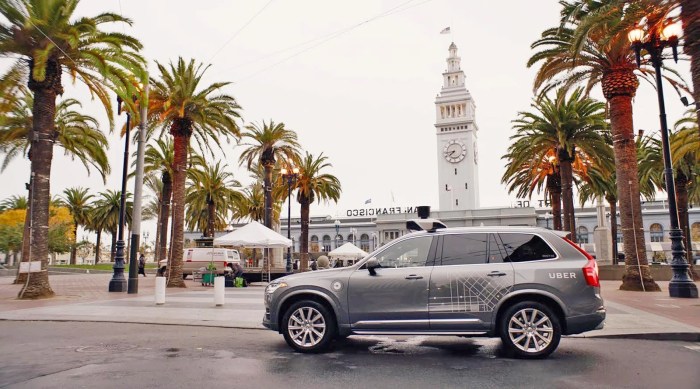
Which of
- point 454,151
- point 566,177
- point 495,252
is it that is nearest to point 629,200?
point 566,177

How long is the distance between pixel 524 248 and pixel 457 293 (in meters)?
1.19

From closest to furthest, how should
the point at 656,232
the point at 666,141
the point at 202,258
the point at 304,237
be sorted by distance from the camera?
1. the point at 666,141
2. the point at 202,258
3. the point at 304,237
4. the point at 656,232

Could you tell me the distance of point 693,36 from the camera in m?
10.4

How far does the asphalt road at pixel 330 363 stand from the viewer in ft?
17.9

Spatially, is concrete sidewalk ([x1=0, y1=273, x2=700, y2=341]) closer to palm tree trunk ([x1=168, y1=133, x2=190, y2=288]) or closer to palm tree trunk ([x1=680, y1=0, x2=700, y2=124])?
palm tree trunk ([x1=680, y1=0, x2=700, y2=124])

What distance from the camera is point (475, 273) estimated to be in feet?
22.4

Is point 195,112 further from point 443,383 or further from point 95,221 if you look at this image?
point 95,221

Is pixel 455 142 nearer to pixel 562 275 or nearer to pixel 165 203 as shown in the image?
pixel 165 203

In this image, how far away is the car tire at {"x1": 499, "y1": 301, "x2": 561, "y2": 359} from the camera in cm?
655

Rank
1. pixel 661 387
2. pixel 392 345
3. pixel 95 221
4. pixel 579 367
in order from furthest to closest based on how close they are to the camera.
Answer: pixel 95 221
pixel 392 345
pixel 579 367
pixel 661 387

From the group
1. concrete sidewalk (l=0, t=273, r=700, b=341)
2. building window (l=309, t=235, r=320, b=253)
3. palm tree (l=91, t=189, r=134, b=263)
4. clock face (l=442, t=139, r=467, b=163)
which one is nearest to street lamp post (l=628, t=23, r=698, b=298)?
concrete sidewalk (l=0, t=273, r=700, b=341)

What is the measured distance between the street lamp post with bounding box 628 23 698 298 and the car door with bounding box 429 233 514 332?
11.5 m

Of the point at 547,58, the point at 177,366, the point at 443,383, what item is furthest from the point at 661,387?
the point at 547,58

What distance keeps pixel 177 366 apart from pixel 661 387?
5678mm
